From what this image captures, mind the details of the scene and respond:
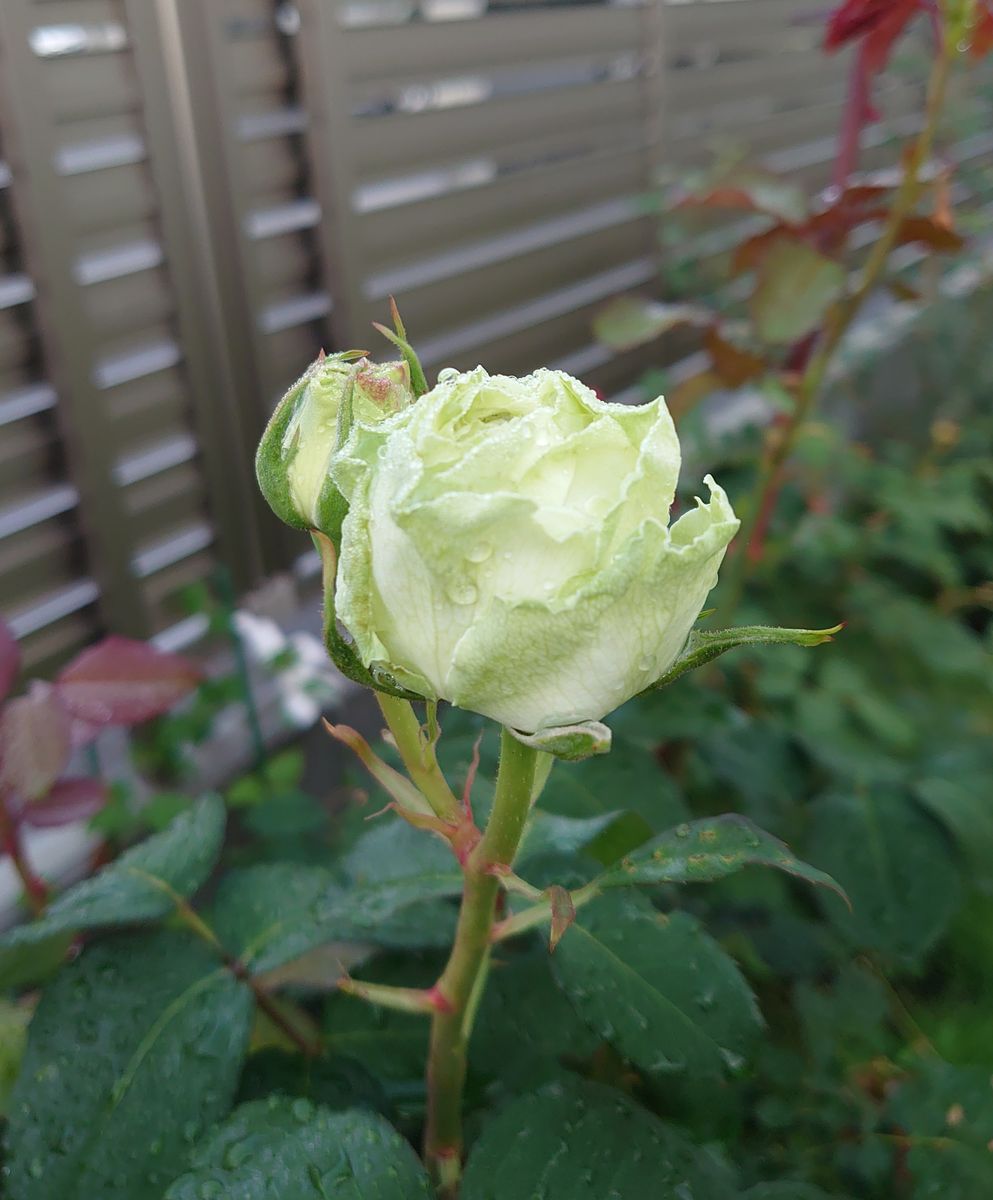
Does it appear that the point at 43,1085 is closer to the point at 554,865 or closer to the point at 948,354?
the point at 554,865

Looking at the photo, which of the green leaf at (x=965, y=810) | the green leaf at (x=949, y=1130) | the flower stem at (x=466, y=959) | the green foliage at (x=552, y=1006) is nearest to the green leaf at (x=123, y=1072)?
the green foliage at (x=552, y=1006)

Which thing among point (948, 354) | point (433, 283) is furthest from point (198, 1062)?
point (948, 354)

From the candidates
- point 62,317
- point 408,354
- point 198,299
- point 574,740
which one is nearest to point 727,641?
point 574,740

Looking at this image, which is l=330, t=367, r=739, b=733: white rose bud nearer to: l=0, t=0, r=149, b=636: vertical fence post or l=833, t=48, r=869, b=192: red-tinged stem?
l=833, t=48, r=869, b=192: red-tinged stem

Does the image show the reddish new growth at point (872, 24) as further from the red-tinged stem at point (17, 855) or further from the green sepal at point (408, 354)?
the red-tinged stem at point (17, 855)

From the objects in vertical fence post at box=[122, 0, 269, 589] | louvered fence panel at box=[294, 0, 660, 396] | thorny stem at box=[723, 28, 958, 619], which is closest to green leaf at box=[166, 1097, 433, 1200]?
thorny stem at box=[723, 28, 958, 619]
